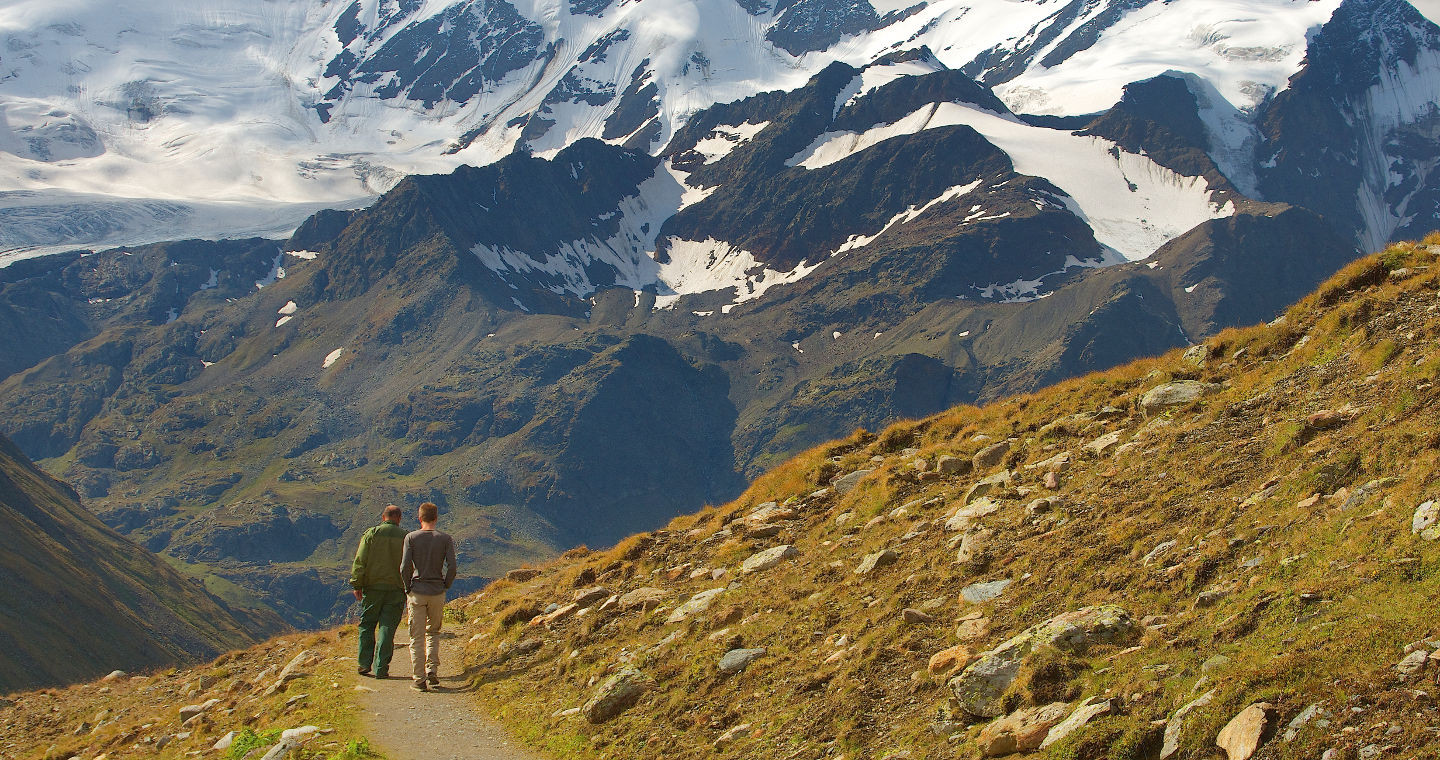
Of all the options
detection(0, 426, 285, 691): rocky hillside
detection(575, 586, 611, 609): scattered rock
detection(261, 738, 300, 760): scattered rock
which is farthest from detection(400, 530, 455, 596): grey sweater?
detection(0, 426, 285, 691): rocky hillside

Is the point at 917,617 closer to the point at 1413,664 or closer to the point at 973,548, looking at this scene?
the point at 973,548

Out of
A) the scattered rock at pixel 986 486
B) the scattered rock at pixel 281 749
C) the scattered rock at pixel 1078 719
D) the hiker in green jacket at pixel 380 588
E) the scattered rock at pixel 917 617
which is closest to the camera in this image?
the scattered rock at pixel 1078 719

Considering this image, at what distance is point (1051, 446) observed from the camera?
77.2 ft

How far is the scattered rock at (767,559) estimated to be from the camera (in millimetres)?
22859

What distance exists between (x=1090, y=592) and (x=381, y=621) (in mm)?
13480

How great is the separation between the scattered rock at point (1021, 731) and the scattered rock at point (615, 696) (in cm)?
630

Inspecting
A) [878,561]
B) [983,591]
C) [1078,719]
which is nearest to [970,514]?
[878,561]

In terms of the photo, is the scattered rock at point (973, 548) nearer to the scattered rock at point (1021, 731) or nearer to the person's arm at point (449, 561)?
the scattered rock at point (1021, 731)

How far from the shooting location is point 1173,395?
23.0 m

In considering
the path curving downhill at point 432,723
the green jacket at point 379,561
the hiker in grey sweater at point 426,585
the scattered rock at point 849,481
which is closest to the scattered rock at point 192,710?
the path curving downhill at point 432,723

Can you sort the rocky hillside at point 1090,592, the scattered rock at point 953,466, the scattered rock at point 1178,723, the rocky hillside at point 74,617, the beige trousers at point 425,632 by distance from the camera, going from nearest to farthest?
the scattered rock at point 1178,723 < the rocky hillside at point 1090,592 < the beige trousers at point 425,632 < the scattered rock at point 953,466 < the rocky hillside at point 74,617

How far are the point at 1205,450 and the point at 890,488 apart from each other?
6.88m

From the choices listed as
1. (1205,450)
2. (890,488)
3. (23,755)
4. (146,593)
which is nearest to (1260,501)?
(1205,450)

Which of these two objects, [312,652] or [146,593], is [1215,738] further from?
[146,593]
